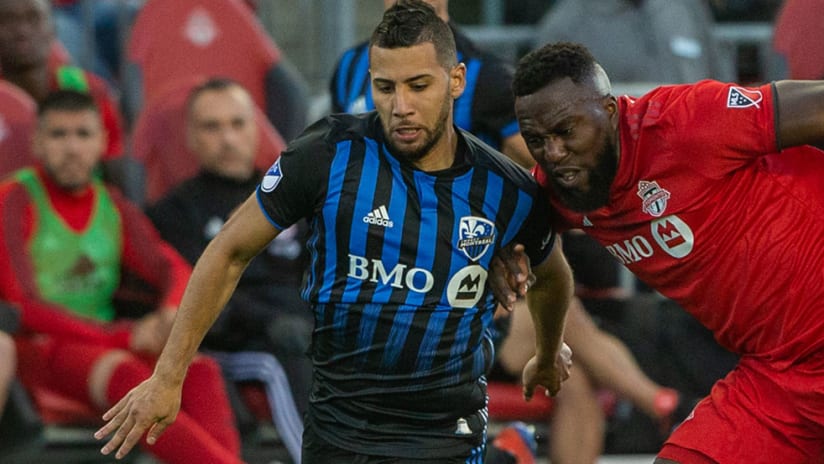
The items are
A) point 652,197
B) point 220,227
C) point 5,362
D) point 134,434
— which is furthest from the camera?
point 220,227

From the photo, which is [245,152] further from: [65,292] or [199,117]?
[65,292]

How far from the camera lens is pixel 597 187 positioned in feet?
13.0

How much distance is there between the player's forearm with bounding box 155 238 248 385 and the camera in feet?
12.4

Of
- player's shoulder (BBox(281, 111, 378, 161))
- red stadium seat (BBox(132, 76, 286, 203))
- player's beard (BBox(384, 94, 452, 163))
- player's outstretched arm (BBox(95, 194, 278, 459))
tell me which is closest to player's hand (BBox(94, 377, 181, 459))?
player's outstretched arm (BBox(95, 194, 278, 459))

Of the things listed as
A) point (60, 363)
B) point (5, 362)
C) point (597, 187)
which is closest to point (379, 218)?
point (597, 187)

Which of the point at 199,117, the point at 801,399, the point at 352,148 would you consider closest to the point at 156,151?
the point at 199,117

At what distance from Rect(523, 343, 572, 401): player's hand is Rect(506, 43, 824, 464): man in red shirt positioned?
0.42 metres

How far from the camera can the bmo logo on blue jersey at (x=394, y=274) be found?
3.94m

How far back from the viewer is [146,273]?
6.28m

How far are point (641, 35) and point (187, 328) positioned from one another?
Result: 440 cm

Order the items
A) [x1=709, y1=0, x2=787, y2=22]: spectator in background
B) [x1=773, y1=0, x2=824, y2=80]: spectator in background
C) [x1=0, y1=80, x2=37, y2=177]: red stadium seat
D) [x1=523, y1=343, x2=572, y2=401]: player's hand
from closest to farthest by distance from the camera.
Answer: [x1=523, y1=343, x2=572, y2=401]: player's hand → [x1=0, y1=80, x2=37, y2=177]: red stadium seat → [x1=773, y1=0, x2=824, y2=80]: spectator in background → [x1=709, y1=0, x2=787, y2=22]: spectator in background

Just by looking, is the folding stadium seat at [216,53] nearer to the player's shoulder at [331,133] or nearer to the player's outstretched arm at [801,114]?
the player's shoulder at [331,133]

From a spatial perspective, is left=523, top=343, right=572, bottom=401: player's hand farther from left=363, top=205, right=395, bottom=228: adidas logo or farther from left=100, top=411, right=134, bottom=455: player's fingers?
left=100, top=411, right=134, bottom=455: player's fingers

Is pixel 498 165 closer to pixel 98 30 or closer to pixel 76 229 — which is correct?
pixel 76 229
